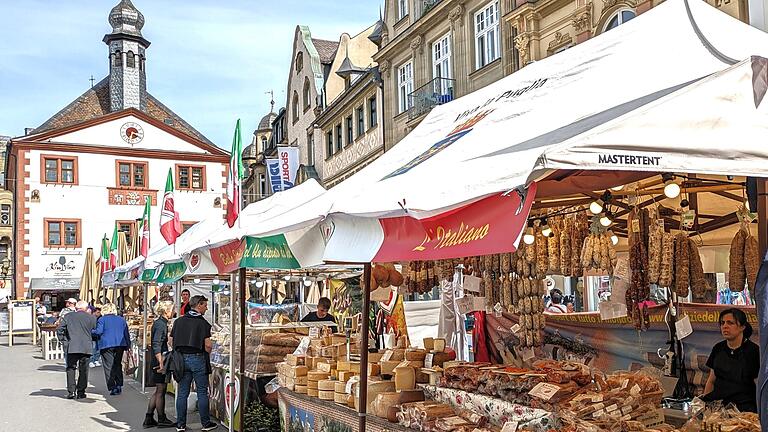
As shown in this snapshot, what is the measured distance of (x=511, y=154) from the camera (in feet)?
12.8

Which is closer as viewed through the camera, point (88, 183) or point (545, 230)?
point (545, 230)

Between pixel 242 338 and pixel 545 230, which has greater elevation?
pixel 545 230

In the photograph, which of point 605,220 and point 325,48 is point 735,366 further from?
point 325,48

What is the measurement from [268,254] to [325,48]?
34796mm

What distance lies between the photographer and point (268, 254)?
7586 millimetres

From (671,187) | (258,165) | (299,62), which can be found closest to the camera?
(671,187)

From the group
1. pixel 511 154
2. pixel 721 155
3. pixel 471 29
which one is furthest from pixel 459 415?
pixel 471 29

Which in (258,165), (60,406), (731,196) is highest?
(258,165)

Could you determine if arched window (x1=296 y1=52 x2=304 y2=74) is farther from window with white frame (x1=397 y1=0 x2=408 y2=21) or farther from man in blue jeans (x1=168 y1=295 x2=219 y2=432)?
man in blue jeans (x1=168 y1=295 x2=219 y2=432)

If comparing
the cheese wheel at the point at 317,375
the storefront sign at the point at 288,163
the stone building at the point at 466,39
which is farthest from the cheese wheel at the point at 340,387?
the storefront sign at the point at 288,163

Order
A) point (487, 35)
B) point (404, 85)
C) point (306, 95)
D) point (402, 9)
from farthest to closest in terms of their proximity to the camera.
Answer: point (306, 95)
point (402, 9)
point (404, 85)
point (487, 35)

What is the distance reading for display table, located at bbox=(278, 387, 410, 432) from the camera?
6347 mm

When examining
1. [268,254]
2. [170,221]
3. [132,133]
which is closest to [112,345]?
[170,221]

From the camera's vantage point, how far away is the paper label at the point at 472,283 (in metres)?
7.98
